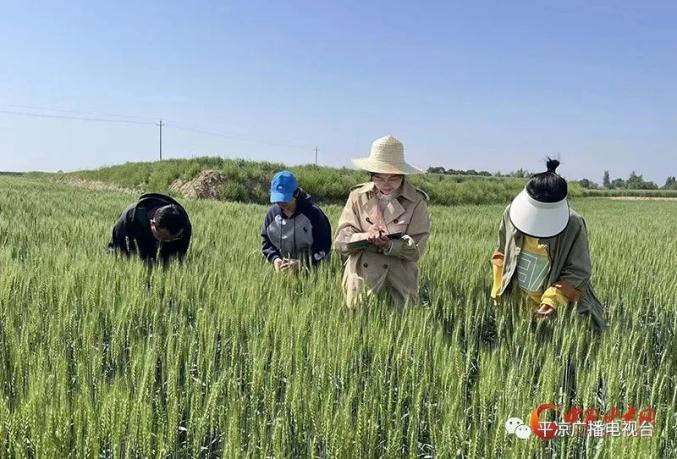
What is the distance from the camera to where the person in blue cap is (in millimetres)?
3273

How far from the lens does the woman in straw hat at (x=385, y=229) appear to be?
98.5 inches

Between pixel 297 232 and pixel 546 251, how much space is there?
5.13ft

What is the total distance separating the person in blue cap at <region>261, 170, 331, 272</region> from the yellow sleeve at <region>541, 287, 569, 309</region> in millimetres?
1441

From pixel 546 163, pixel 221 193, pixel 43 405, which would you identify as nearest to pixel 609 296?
pixel 546 163

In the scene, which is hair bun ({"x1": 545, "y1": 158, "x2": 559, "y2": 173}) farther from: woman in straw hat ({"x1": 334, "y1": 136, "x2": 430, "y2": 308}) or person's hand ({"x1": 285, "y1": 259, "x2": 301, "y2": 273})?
person's hand ({"x1": 285, "y1": 259, "x2": 301, "y2": 273})

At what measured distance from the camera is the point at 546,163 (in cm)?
228

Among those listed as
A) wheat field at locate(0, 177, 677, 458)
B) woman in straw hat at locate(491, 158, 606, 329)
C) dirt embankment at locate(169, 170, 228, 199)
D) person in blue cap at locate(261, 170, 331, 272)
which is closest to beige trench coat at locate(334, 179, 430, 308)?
wheat field at locate(0, 177, 677, 458)

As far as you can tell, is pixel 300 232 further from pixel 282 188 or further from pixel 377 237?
pixel 377 237

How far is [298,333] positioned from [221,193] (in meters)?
15.8

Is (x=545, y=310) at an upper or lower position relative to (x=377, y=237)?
lower

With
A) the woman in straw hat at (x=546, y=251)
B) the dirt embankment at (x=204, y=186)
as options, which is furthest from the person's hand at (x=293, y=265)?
the dirt embankment at (x=204, y=186)

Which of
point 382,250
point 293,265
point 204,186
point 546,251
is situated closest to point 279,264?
point 293,265

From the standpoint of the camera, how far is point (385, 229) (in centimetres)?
254

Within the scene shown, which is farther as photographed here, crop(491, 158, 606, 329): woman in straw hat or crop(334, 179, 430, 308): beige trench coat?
crop(334, 179, 430, 308): beige trench coat
